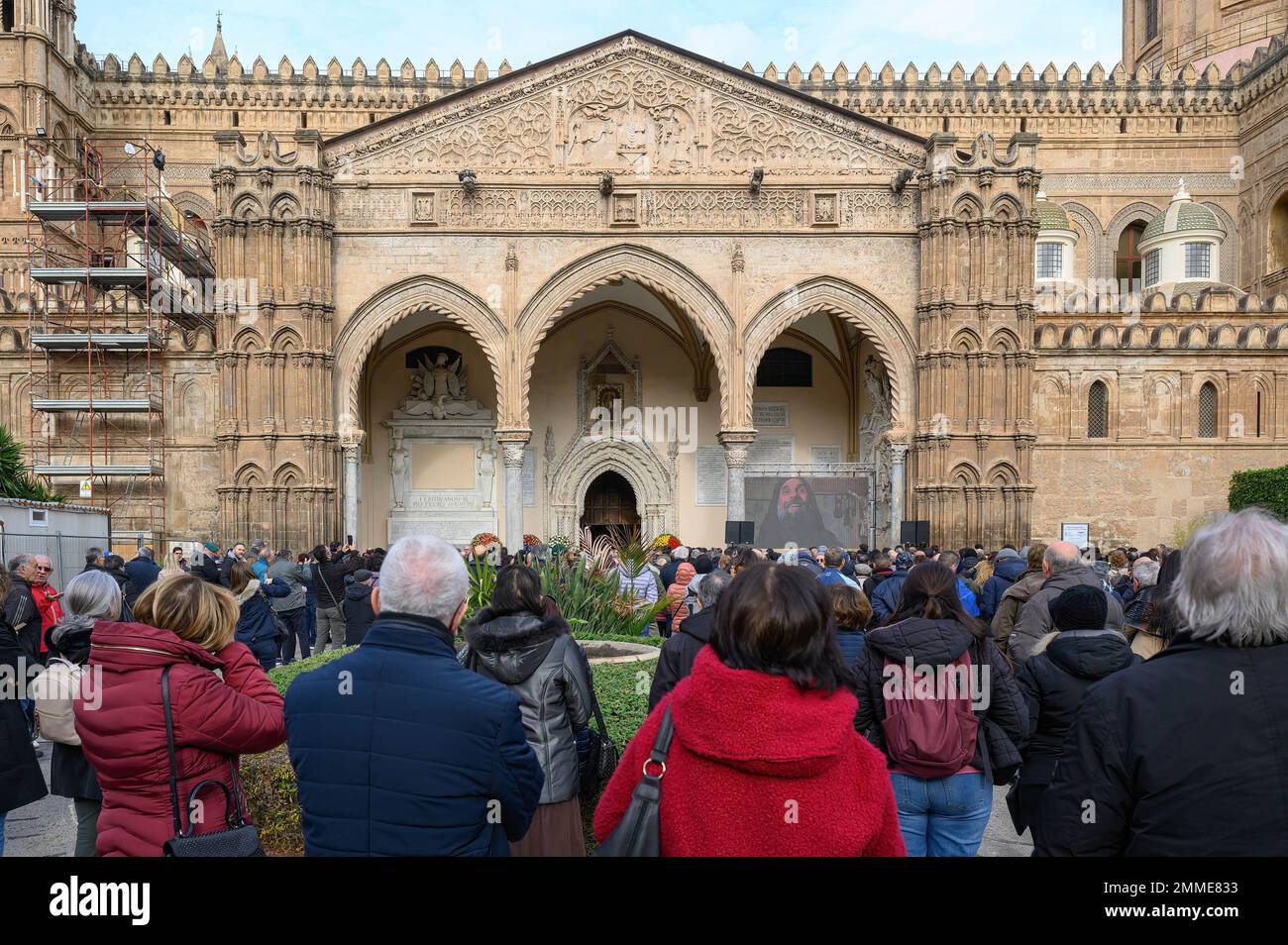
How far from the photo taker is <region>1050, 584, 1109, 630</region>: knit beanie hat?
158 inches

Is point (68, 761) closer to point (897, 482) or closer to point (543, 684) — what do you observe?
point (543, 684)

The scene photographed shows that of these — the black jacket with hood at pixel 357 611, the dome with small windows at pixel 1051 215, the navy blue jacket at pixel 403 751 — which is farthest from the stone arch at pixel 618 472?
the navy blue jacket at pixel 403 751

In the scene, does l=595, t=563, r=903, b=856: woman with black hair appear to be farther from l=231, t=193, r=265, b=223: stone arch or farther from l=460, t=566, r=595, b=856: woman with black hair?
l=231, t=193, r=265, b=223: stone arch

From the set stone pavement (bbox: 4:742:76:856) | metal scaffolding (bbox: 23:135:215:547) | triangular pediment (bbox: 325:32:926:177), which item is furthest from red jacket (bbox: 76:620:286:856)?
metal scaffolding (bbox: 23:135:215:547)

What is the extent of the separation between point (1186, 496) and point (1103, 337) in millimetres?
4331

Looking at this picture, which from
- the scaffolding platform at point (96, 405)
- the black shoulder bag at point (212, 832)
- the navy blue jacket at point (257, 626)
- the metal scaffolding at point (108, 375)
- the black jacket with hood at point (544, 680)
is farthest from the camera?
the metal scaffolding at point (108, 375)

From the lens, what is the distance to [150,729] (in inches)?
118

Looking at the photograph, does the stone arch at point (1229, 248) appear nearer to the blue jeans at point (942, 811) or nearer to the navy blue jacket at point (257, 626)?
the navy blue jacket at point (257, 626)

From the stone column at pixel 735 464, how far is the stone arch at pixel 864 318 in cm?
119

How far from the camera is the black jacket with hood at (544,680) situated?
12.0ft

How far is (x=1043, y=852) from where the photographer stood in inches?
95.7
